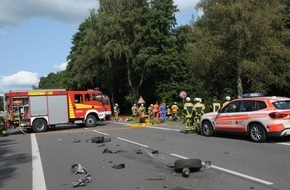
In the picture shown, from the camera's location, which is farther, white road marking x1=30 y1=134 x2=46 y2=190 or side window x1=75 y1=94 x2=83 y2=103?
side window x1=75 y1=94 x2=83 y2=103

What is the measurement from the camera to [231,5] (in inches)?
1266

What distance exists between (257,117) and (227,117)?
5.61ft

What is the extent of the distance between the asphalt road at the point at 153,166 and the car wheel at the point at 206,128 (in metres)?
1.58

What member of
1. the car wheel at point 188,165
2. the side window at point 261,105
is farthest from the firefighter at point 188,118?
the car wheel at point 188,165

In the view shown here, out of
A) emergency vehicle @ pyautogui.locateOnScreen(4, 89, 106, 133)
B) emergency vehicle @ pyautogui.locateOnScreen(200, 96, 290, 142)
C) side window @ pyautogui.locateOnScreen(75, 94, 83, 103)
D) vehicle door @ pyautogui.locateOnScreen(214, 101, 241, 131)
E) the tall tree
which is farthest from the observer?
the tall tree

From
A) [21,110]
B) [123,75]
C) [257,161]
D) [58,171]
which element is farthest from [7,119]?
[123,75]

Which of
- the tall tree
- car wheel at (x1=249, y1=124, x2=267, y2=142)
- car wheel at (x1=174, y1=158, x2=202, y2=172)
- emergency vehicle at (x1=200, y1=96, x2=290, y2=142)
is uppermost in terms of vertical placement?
the tall tree

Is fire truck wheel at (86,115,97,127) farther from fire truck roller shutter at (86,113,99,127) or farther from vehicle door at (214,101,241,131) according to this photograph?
vehicle door at (214,101,241,131)

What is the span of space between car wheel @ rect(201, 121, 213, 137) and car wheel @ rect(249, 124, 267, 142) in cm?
260

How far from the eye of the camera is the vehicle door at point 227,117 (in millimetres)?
15641

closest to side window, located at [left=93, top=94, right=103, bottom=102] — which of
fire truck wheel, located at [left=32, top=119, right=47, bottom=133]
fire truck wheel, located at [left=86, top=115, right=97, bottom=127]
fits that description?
fire truck wheel, located at [left=86, top=115, right=97, bottom=127]

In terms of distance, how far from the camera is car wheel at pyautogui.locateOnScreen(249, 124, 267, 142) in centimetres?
1422

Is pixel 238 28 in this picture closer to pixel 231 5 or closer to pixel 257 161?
pixel 231 5

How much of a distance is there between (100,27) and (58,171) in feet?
127
